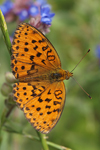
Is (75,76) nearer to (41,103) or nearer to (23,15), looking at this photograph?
(23,15)

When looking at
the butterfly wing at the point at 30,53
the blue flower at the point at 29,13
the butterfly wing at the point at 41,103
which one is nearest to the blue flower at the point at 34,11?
the blue flower at the point at 29,13

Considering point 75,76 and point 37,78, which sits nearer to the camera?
point 37,78

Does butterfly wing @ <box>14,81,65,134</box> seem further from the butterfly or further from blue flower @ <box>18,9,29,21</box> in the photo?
blue flower @ <box>18,9,29,21</box>

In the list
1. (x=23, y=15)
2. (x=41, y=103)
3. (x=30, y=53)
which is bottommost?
(x=41, y=103)

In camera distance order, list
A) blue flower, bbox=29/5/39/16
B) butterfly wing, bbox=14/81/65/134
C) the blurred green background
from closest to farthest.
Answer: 1. butterfly wing, bbox=14/81/65/134
2. blue flower, bbox=29/5/39/16
3. the blurred green background

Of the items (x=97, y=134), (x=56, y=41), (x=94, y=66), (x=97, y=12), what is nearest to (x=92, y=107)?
(x=97, y=134)

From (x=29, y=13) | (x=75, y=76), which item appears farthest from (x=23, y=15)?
(x=75, y=76)

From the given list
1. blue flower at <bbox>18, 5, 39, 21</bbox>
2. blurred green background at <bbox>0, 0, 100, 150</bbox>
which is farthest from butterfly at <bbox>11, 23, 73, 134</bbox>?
blurred green background at <bbox>0, 0, 100, 150</bbox>
